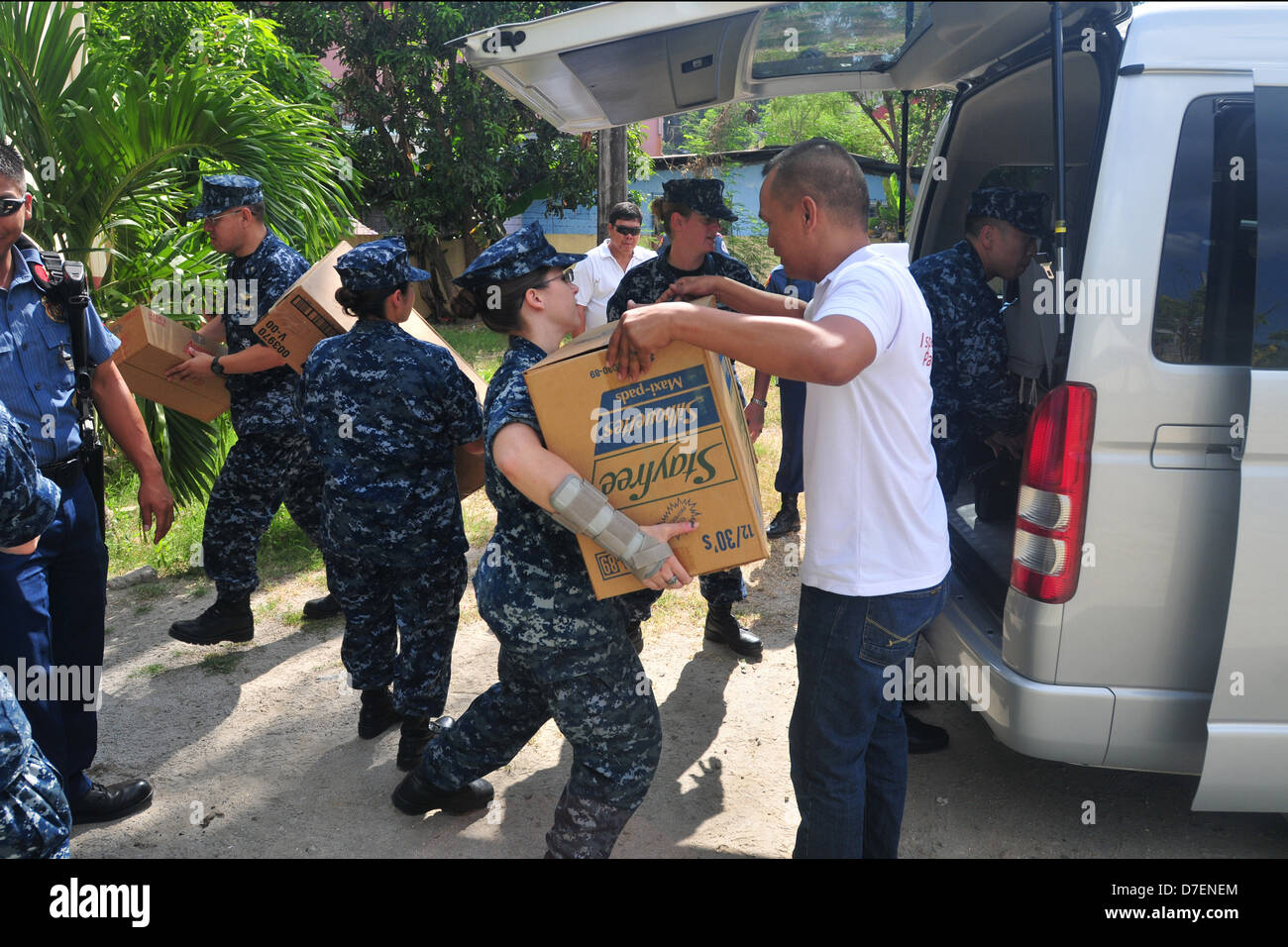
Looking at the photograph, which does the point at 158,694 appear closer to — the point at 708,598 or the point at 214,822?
the point at 214,822

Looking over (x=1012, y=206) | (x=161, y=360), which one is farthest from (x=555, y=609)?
(x=161, y=360)

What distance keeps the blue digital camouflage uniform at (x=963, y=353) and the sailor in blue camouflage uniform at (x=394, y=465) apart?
1.60 m

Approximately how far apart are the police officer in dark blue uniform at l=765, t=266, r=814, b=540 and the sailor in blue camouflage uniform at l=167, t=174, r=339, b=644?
2.51 m

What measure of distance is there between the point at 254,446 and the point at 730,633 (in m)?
2.25

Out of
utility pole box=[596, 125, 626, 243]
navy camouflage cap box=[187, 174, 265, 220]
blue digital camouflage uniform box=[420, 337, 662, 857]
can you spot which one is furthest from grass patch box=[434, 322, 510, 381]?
blue digital camouflage uniform box=[420, 337, 662, 857]

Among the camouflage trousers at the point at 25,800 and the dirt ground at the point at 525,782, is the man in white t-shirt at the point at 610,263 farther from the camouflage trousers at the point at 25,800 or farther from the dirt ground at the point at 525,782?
the camouflage trousers at the point at 25,800

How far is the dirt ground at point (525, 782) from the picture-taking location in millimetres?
3170

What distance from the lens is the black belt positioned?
10.1ft

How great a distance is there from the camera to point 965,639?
121 inches

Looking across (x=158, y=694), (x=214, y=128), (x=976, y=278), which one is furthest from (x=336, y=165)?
(x=976, y=278)

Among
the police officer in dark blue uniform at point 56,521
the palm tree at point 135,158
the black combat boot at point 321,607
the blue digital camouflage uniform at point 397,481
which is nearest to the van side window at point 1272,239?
the blue digital camouflage uniform at point 397,481

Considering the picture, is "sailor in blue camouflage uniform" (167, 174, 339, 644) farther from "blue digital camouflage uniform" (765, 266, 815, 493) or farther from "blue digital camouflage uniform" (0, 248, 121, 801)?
"blue digital camouflage uniform" (765, 266, 815, 493)

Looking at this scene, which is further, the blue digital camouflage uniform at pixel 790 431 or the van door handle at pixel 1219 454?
the blue digital camouflage uniform at pixel 790 431

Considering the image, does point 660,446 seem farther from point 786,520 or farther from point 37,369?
point 786,520
